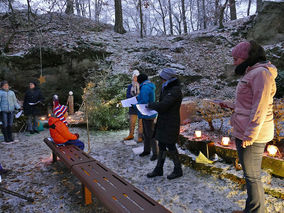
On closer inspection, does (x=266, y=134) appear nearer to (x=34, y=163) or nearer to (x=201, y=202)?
(x=201, y=202)

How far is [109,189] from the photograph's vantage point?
101 inches

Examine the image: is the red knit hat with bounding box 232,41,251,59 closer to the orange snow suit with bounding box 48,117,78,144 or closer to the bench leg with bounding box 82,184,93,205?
the bench leg with bounding box 82,184,93,205

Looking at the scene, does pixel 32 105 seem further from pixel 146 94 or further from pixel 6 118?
pixel 146 94

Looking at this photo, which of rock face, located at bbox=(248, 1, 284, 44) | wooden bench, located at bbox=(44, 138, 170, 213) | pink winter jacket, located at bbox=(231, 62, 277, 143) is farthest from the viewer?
rock face, located at bbox=(248, 1, 284, 44)

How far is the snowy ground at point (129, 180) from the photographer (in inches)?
→ 117

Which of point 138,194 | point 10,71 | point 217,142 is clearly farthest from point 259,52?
point 10,71

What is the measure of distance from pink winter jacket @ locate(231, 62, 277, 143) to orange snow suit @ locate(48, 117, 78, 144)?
3337 millimetres

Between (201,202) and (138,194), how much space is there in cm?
→ 113

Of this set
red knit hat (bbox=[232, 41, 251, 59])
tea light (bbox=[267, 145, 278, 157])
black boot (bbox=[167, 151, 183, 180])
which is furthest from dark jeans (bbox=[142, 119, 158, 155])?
red knit hat (bbox=[232, 41, 251, 59])

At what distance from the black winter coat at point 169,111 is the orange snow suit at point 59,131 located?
1.94 m

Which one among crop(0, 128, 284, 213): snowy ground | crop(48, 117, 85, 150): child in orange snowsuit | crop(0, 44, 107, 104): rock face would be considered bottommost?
crop(0, 128, 284, 213): snowy ground

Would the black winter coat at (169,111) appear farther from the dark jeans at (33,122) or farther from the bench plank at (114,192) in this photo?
the dark jeans at (33,122)

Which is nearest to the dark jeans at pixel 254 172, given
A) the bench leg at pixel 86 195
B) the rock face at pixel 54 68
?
the bench leg at pixel 86 195

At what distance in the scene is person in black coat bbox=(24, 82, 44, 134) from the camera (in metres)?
7.54
